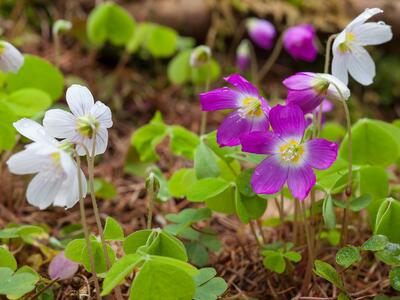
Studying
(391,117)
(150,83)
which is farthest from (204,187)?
(391,117)

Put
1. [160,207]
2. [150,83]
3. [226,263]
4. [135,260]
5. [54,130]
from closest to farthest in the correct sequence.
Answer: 1. [135,260]
2. [54,130]
3. [226,263]
4. [160,207]
5. [150,83]

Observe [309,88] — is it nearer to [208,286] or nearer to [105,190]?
[208,286]

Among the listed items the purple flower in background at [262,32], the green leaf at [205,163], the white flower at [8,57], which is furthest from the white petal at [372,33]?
the purple flower in background at [262,32]

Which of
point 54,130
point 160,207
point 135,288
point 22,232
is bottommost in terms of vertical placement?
point 160,207

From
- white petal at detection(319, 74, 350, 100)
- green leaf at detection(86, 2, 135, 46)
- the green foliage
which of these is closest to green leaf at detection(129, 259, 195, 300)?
the green foliage

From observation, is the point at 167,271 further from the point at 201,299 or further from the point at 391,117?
the point at 391,117

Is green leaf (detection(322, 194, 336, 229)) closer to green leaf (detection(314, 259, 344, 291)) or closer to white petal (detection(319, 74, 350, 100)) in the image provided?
green leaf (detection(314, 259, 344, 291))

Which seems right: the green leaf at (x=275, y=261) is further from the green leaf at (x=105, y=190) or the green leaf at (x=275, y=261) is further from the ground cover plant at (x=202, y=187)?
the green leaf at (x=105, y=190)
